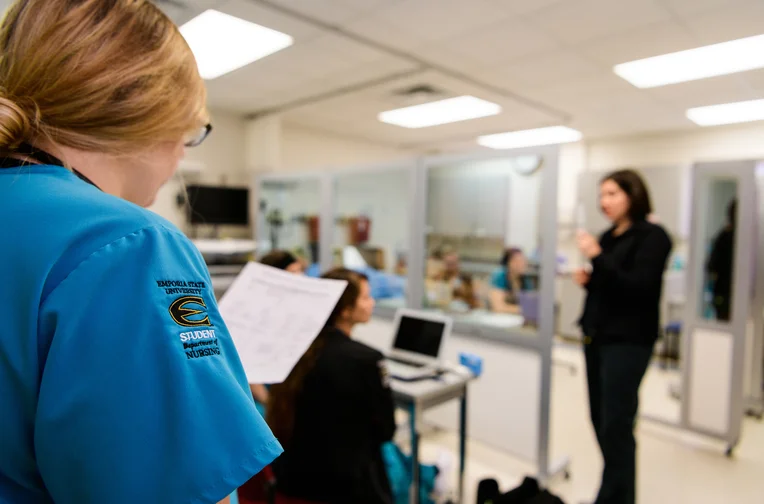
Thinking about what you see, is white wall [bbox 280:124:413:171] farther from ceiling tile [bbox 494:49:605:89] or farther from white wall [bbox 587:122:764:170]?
white wall [bbox 587:122:764:170]

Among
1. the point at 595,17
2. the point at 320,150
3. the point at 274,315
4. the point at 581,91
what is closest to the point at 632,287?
the point at 595,17

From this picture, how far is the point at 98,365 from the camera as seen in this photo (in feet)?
1.16

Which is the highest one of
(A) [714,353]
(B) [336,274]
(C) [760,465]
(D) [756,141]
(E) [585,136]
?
(E) [585,136]

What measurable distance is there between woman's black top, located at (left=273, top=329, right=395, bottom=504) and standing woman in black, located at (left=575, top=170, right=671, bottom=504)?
105 cm

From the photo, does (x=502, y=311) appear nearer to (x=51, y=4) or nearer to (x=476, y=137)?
(x=51, y=4)

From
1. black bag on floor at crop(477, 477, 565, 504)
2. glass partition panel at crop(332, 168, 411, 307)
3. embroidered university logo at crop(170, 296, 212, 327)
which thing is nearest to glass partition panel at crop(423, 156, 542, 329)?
glass partition panel at crop(332, 168, 411, 307)

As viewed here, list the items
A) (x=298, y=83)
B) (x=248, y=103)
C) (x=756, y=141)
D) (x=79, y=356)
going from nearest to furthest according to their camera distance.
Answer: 1. (x=79, y=356)
2. (x=756, y=141)
3. (x=298, y=83)
4. (x=248, y=103)

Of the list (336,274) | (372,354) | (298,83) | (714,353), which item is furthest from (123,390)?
(298,83)

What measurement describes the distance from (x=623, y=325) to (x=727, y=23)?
161cm

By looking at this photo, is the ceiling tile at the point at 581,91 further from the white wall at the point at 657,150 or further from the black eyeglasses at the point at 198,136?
the black eyeglasses at the point at 198,136

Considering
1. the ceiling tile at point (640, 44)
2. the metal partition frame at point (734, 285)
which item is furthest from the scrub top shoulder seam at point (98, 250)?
the metal partition frame at point (734, 285)

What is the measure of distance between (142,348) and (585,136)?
6.15m

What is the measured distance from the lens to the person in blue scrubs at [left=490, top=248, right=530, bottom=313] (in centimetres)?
279

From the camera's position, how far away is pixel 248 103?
4.69 metres
